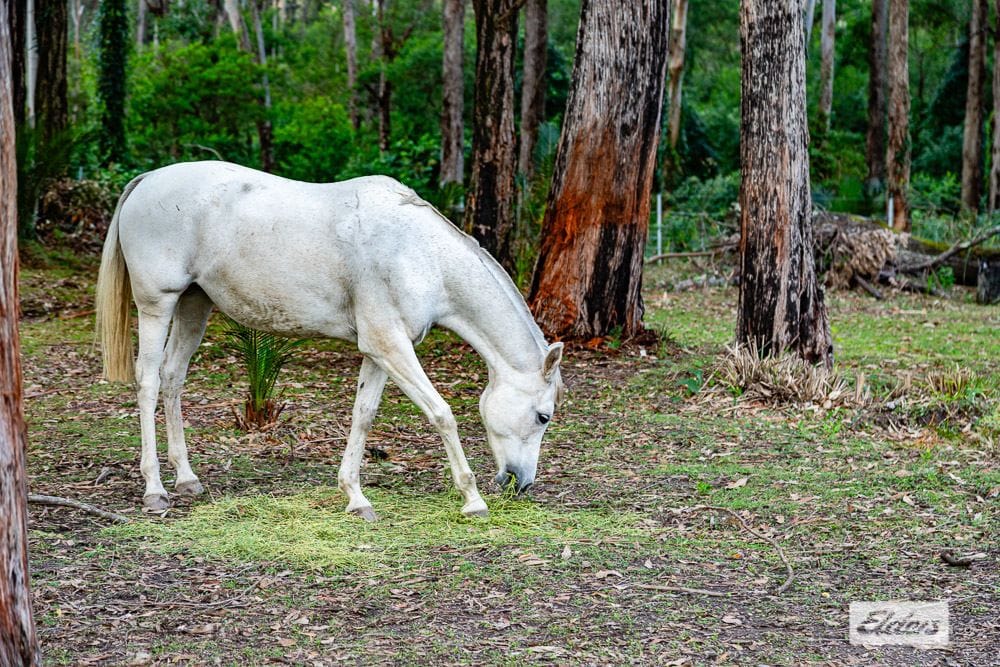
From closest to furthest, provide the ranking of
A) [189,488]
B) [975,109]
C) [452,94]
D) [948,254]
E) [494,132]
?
1. [189,488]
2. [494,132]
3. [948,254]
4. [452,94]
5. [975,109]

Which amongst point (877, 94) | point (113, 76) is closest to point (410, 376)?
point (113, 76)

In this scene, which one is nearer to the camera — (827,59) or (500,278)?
(500,278)

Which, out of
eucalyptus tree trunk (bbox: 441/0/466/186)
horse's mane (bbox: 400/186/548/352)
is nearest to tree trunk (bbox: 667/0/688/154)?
eucalyptus tree trunk (bbox: 441/0/466/186)

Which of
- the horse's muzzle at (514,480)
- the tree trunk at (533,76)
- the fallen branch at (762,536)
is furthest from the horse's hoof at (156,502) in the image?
the tree trunk at (533,76)

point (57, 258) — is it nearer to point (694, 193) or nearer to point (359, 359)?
point (359, 359)

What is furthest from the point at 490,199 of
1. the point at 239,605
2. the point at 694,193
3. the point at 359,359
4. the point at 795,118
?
the point at 694,193

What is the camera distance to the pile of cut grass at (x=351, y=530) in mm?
5273

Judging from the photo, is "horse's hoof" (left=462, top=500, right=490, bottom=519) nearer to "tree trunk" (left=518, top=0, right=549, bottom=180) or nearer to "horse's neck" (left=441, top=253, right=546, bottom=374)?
"horse's neck" (left=441, top=253, right=546, bottom=374)

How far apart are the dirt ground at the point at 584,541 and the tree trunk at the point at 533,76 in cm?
1313

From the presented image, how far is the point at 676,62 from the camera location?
2650cm

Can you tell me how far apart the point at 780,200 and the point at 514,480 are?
459cm

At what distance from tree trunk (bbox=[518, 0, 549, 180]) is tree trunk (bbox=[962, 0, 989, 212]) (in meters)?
11.4

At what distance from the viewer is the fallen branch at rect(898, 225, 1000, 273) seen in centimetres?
1679

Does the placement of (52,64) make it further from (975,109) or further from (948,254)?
(975,109)
